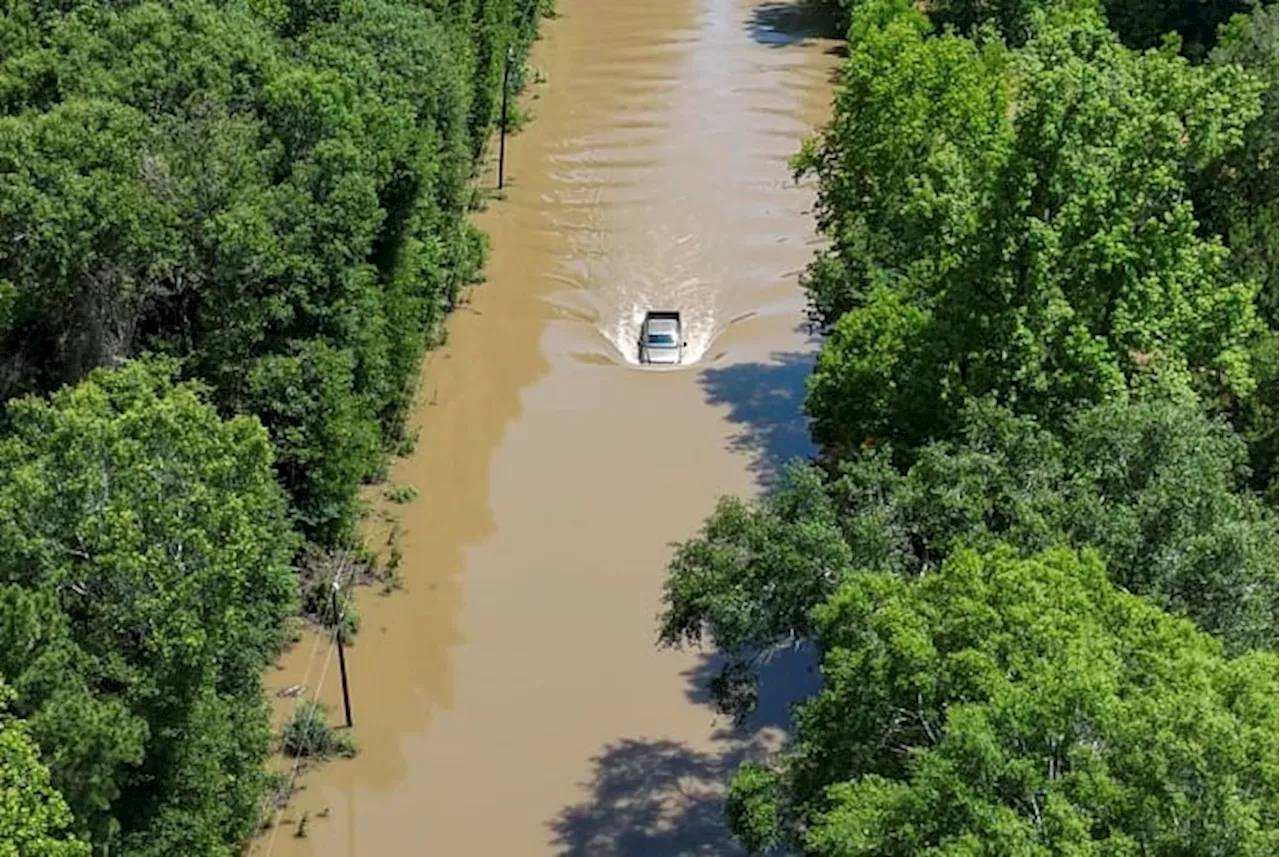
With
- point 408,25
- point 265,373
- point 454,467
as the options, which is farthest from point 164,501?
point 408,25

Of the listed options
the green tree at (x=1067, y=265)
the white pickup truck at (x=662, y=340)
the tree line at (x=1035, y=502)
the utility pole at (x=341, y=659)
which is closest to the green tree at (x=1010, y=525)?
the tree line at (x=1035, y=502)

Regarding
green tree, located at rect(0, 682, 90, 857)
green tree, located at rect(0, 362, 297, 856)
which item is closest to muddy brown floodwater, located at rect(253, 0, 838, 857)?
green tree, located at rect(0, 362, 297, 856)

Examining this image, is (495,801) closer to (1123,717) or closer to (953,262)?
(953,262)

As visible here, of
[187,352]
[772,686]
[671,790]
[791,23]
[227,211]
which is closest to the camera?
[671,790]

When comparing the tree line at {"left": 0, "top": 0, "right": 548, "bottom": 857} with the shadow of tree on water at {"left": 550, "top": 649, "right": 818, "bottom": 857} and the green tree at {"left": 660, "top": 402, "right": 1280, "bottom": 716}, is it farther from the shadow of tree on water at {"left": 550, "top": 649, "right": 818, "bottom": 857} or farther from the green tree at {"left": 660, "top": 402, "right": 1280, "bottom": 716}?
the green tree at {"left": 660, "top": 402, "right": 1280, "bottom": 716}

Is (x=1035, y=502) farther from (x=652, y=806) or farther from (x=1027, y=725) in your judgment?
(x=652, y=806)

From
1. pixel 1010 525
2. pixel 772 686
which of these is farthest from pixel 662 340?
pixel 1010 525
